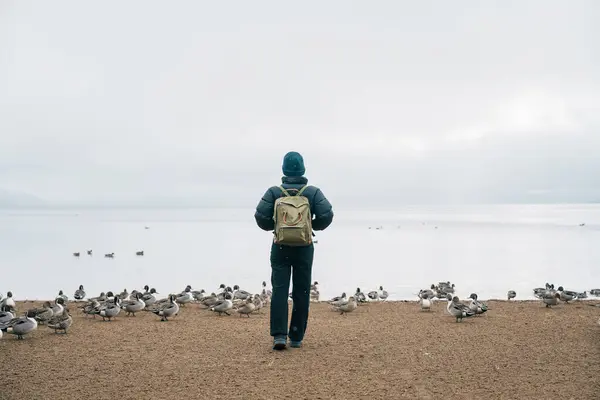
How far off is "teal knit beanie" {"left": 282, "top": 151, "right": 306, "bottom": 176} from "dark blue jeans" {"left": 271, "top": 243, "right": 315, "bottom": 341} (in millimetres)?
1192

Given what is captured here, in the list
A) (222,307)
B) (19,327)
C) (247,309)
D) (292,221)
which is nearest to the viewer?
(292,221)

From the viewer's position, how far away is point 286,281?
8492 millimetres

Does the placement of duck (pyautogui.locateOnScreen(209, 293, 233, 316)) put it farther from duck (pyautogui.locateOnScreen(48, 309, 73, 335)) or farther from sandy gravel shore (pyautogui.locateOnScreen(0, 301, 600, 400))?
duck (pyautogui.locateOnScreen(48, 309, 73, 335))

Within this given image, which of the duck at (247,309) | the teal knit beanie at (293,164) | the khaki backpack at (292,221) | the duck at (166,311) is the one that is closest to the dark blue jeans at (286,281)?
the khaki backpack at (292,221)

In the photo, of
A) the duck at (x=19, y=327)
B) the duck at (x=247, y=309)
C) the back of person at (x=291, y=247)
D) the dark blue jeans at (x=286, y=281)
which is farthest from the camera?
the duck at (x=247, y=309)

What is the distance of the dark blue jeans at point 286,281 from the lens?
8406 millimetres

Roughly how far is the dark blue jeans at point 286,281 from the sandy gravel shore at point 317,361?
533 millimetres

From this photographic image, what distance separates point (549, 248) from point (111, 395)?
50674 mm

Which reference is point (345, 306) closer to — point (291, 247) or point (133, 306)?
point (133, 306)

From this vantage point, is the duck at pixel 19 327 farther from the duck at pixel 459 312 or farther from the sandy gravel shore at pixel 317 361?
the duck at pixel 459 312

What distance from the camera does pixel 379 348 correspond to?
8.66 m

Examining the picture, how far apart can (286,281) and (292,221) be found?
3.46 feet

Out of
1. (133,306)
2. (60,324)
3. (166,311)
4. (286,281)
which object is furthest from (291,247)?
(133,306)

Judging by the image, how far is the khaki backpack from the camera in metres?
8.05
